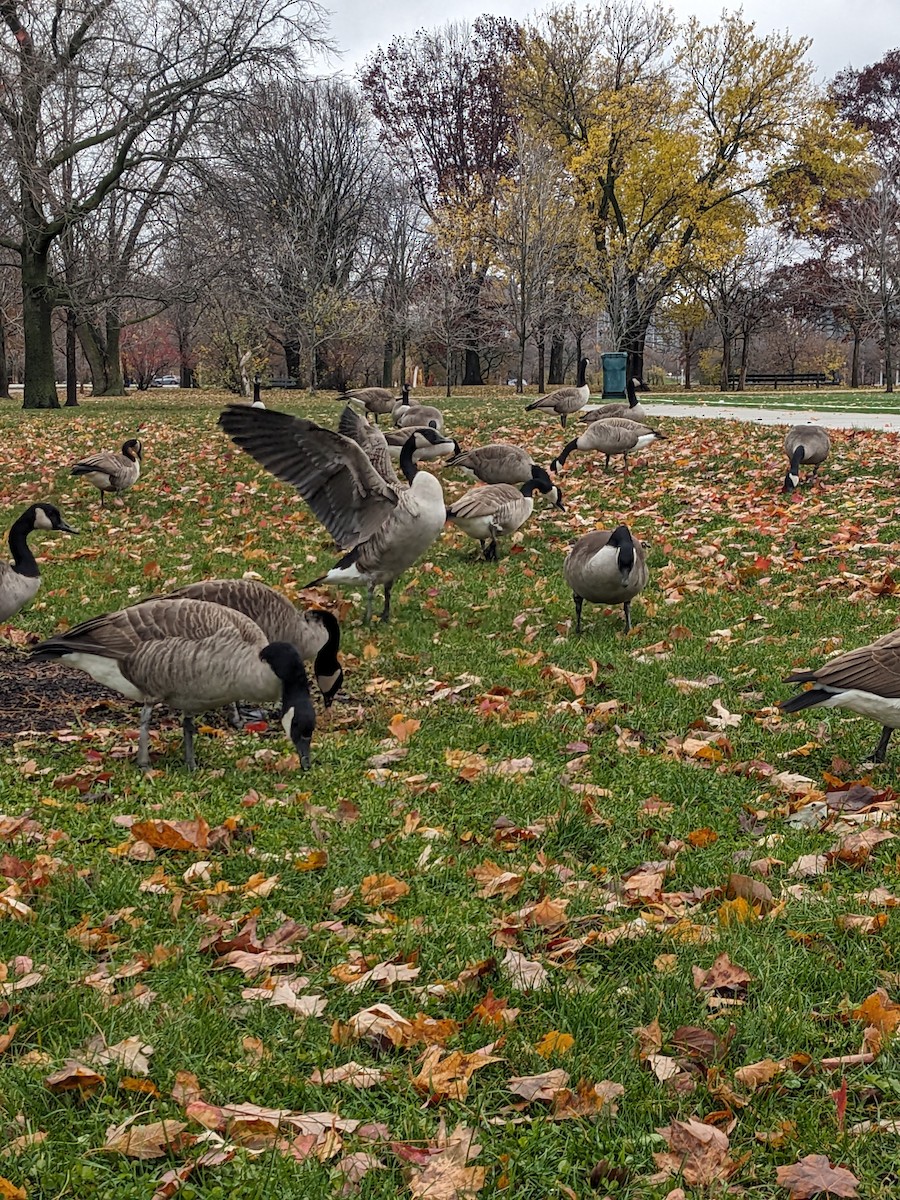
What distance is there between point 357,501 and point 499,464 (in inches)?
195

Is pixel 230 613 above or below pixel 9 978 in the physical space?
above

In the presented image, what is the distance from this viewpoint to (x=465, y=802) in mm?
5270

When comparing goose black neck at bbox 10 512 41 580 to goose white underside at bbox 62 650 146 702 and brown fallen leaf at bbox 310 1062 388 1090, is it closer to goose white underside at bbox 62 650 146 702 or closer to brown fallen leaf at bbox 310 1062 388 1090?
goose white underside at bbox 62 650 146 702

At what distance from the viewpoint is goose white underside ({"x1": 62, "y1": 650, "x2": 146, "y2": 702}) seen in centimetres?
588

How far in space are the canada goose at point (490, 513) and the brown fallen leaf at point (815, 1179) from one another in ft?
29.1

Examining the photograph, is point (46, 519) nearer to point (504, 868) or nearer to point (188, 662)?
point (188, 662)

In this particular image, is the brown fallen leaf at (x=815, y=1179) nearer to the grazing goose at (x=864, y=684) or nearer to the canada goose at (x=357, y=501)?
the grazing goose at (x=864, y=684)

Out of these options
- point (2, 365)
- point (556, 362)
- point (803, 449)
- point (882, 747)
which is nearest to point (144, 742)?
point (882, 747)

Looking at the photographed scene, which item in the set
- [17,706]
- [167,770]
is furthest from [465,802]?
[17,706]

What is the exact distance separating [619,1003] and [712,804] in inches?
73.5

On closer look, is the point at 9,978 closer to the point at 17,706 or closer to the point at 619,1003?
the point at 619,1003

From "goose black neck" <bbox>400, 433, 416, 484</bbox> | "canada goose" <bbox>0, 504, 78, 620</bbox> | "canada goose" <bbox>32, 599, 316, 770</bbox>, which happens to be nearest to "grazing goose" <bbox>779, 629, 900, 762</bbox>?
"canada goose" <bbox>32, 599, 316, 770</bbox>

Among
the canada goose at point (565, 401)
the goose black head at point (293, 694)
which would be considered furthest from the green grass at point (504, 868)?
the canada goose at point (565, 401)

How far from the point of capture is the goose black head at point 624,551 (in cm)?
812
